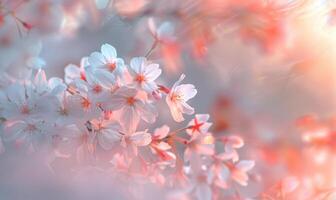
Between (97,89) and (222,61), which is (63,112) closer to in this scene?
(97,89)

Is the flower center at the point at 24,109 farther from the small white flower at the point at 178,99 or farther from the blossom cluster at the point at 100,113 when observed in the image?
the small white flower at the point at 178,99

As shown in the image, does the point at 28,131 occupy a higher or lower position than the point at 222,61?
lower

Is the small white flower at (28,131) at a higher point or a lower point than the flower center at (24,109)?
lower

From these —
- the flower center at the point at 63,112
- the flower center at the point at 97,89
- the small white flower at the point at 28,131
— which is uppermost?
the flower center at the point at 97,89

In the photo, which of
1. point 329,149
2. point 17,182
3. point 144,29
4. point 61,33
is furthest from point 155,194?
point 329,149

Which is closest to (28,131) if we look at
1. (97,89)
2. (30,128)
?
(30,128)

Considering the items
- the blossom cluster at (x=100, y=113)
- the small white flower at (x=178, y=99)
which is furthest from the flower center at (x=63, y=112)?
the small white flower at (x=178, y=99)

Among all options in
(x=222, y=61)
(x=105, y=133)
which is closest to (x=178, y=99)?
(x=105, y=133)

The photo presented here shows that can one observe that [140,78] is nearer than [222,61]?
Yes

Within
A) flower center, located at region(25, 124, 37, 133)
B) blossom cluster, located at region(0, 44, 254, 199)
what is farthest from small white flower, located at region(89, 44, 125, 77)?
flower center, located at region(25, 124, 37, 133)

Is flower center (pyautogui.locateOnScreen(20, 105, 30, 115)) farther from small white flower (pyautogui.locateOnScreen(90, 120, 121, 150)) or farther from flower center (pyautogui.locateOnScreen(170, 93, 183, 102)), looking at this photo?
flower center (pyautogui.locateOnScreen(170, 93, 183, 102))

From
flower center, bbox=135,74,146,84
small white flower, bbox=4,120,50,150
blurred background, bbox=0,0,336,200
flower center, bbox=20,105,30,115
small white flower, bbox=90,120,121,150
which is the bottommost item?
small white flower, bbox=90,120,121,150

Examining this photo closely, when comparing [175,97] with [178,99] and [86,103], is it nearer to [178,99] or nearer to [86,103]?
[178,99]

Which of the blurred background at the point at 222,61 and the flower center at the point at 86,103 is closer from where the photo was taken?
the flower center at the point at 86,103
